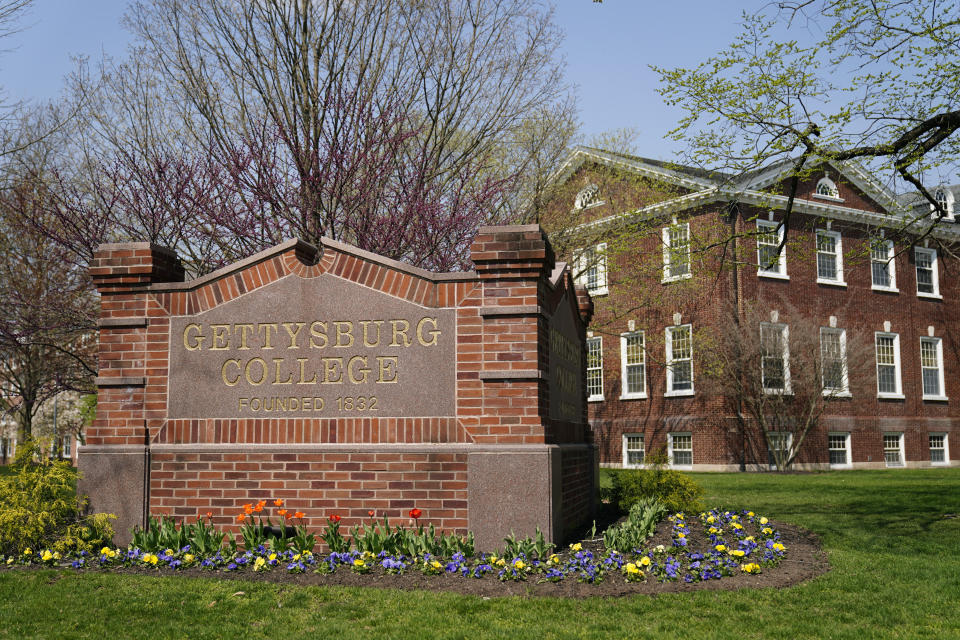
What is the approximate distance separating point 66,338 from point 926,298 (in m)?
28.5

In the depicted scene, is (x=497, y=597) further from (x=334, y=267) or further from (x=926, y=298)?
(x=926, y=298)

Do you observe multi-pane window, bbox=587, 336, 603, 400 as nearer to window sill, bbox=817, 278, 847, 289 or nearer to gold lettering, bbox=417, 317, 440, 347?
window sill, bbox=817, 278, 847, 289

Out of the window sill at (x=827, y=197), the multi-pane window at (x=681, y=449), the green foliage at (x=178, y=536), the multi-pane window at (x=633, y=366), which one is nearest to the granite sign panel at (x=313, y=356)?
the green foliage at (x=178, y=536)

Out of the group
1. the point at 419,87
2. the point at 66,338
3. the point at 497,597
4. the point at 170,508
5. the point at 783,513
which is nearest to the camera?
the point at 497,597

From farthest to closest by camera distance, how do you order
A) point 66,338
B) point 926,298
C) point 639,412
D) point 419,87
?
point 926,298, point 639,412, point 66,338, point 419,87

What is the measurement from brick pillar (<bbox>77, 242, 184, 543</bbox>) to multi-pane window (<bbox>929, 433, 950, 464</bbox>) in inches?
1186

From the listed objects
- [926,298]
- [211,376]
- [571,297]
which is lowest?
[211,376]

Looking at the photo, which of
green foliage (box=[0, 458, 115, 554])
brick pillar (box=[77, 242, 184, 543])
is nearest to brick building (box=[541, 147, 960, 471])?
brick pillar (box=[77, 242, 184, 543])

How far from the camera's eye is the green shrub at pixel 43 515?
25.0 ft

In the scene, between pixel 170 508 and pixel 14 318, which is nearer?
pixel 170 508

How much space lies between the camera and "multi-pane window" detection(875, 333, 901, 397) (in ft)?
99.0

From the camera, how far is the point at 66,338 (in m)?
Answer: 18.2

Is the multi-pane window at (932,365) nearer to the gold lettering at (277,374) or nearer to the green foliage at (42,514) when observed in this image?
the gold lettering at (277,374)

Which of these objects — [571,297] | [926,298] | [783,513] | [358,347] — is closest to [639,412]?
[926,298]
